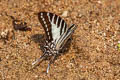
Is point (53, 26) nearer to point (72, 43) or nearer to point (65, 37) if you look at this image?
point (65, 37)

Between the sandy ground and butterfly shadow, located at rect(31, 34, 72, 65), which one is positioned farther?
butterfly shadow, located at rect(31, 34, 72, 65)

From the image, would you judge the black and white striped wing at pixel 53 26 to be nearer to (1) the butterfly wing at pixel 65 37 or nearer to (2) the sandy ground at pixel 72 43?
(1) the butterfly wing at pixel 65 37

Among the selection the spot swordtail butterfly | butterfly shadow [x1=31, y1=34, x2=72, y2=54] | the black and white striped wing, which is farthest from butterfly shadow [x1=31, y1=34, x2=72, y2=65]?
the black and white striped wing

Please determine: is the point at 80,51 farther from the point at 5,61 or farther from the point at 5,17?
the point at 5,17

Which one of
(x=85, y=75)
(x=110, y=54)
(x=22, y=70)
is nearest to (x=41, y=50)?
(x=22, y=70)

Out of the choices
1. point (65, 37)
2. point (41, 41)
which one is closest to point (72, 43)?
point (65, 37)

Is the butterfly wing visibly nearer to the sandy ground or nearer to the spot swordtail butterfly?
the spot swordtail butterfly
